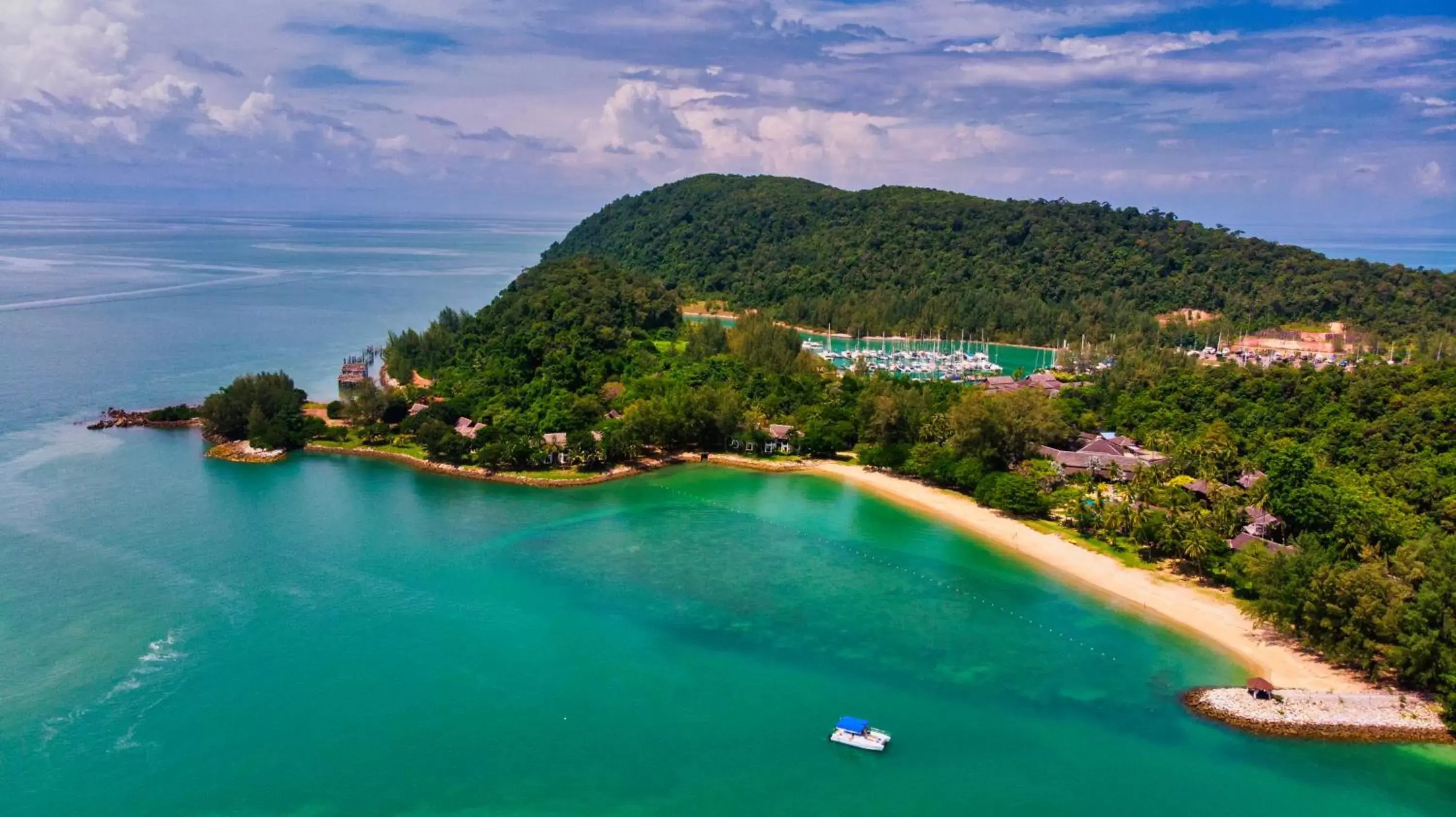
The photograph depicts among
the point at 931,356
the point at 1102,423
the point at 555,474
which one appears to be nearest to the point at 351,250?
the point at 931,356

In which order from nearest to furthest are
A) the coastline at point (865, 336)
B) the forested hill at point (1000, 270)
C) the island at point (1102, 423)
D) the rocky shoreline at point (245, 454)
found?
the island at point (1102, 423), the rocky shoreline at point (245, 454), the coastline at point (865, 336), the forested hill at point (1000, 270)

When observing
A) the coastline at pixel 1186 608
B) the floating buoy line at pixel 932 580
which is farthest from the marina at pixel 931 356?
the floating buoy line at pixel 932 580

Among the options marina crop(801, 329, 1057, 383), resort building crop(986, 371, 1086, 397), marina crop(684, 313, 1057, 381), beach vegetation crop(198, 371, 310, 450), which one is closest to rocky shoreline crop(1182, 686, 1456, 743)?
resort building crop(986, 371, 1086, 397)

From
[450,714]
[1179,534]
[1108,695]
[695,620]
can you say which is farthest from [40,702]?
[1179,534]

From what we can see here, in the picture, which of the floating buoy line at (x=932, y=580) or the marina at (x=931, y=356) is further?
the marina at (x=931, y=356)

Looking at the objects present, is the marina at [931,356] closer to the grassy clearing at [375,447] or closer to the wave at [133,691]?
the grassy clearing at [375,447]

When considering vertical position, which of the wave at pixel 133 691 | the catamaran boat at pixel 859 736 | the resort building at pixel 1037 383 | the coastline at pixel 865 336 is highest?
the coastline at pixel 865 336

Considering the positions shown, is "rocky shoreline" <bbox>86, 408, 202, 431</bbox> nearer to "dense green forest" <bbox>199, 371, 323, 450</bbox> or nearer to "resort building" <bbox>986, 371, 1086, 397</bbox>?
"dense green forest" <bbox>199, 371, 323, 450</bbox>
